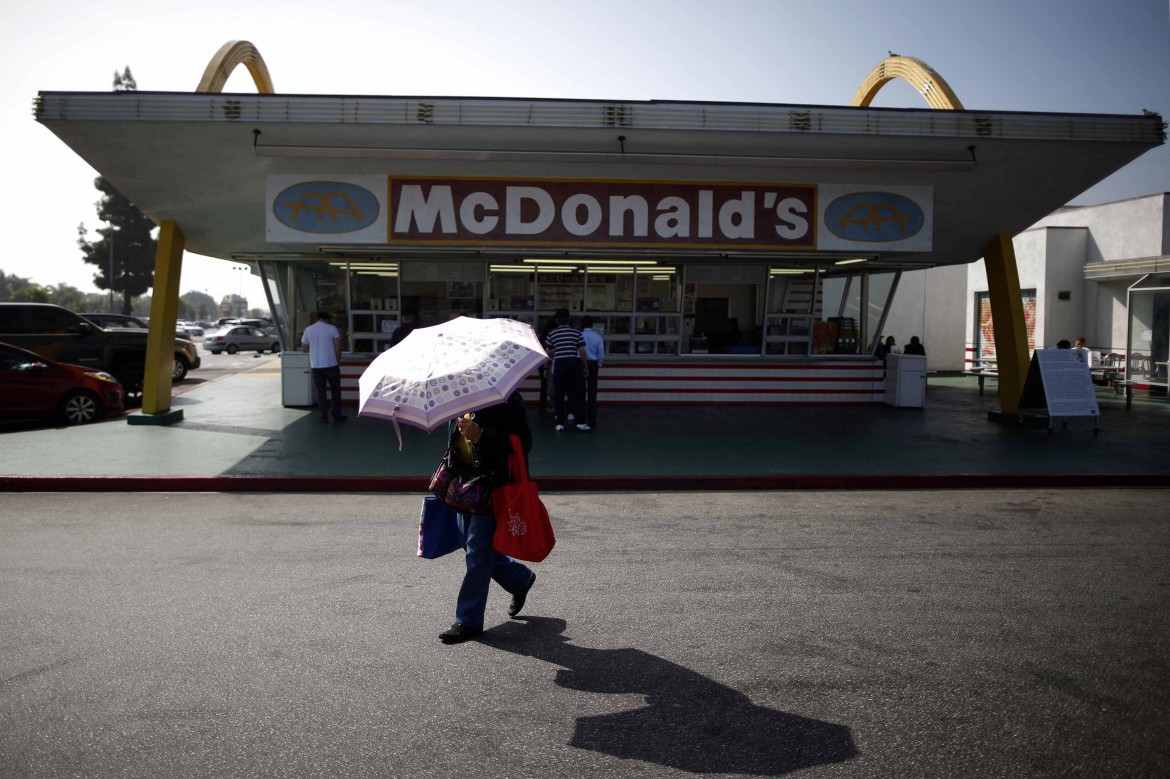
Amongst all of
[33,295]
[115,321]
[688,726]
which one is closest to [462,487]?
[688,726]

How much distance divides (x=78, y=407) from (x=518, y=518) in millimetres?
13224

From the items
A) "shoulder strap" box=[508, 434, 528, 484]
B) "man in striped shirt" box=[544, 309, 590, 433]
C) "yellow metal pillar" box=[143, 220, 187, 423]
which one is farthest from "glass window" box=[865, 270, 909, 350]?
"shoulder strap" box=[508, 434, 528, 484]

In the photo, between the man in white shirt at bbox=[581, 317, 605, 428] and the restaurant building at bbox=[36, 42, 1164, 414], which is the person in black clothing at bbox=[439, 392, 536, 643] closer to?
the restaurant building at bbox=[36, 42, 1164, 414]

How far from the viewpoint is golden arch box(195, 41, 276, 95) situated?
46.2ft

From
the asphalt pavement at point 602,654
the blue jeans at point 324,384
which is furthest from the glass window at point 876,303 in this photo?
the asphalt pavement at point 602,654

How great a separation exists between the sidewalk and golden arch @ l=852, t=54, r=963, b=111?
536 cm

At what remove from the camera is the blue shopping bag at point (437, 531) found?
5.46 meters

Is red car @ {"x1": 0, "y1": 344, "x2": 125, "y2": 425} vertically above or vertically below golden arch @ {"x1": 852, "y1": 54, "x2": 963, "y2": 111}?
below

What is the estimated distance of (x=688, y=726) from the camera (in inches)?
160

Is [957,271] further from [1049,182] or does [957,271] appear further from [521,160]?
[521,160]

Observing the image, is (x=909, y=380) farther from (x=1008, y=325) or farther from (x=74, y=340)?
(x=74, y=340)

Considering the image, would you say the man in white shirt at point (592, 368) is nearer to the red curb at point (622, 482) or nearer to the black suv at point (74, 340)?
the red curb at point (622, 482)

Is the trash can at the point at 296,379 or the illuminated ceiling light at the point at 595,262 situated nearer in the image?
the trash can at the point at 296,379

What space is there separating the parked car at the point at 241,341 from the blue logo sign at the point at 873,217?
3321 centimetres
